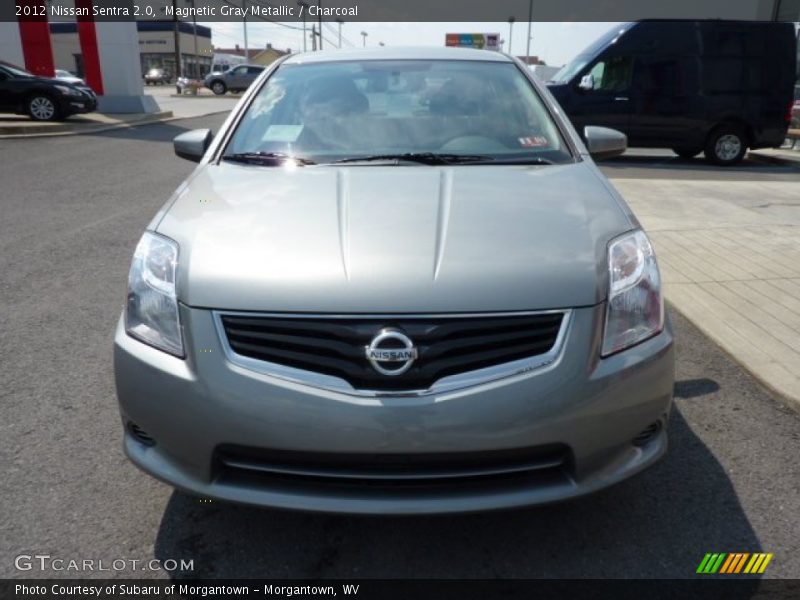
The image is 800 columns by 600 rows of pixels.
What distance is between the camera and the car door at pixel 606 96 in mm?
12727

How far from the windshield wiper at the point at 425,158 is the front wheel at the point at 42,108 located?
15.8 m

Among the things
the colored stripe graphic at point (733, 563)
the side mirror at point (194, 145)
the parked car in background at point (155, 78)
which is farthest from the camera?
the parked car in background at point (155, 78)

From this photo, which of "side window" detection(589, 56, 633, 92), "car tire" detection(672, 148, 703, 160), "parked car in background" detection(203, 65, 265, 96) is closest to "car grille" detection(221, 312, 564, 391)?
"side window" detection(589, 56, 633, 92)

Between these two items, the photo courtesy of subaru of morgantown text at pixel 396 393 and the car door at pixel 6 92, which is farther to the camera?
the car door at pixel 6 92

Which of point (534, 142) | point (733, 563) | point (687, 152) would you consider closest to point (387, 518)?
point (733, 563)

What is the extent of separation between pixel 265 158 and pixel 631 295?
5.52ft

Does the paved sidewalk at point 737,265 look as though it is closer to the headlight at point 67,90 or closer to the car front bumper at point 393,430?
the car front bumper at point 393,430

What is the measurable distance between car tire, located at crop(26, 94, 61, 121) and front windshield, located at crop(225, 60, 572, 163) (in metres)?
14.9

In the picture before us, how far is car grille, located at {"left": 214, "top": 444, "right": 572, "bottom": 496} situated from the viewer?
197cm

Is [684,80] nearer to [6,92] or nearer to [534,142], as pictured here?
[534,142]

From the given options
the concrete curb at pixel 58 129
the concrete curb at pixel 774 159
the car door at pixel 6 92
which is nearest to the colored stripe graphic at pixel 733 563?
the concrete curb at pixel 774 159

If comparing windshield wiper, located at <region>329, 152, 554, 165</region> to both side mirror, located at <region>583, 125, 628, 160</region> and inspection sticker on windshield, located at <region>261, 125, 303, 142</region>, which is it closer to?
inspection sticker on windshield, located at <region>261, 125, 303, 142</region>

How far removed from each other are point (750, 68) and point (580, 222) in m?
12.4

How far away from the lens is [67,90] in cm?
1628
